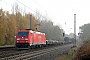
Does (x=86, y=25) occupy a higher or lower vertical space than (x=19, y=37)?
higher

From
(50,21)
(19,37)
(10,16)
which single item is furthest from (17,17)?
(19,37)

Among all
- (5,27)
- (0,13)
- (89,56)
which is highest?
(0,13)

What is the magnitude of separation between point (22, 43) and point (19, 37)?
120 cm

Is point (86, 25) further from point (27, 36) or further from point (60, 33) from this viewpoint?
point (27, 36)

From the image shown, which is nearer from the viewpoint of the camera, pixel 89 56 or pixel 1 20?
pixel 89 56

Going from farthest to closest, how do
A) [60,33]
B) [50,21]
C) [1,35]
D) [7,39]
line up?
[60,33] < [50,21] < [7,39] < [1,35]

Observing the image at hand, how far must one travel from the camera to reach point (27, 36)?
34719mm

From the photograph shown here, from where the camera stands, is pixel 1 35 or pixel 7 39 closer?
pixel 1 35

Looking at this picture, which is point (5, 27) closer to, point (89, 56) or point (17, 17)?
point (17, 17)

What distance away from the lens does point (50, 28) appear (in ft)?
299

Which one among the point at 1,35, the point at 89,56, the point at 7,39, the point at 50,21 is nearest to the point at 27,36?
the point at 89,56

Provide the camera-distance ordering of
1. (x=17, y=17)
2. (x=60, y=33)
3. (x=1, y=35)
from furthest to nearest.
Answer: (x=60, y=33), (x=17, y=17), (x=1, y=35)

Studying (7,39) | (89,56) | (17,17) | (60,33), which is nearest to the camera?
(89,56)

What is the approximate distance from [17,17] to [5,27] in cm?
1353
